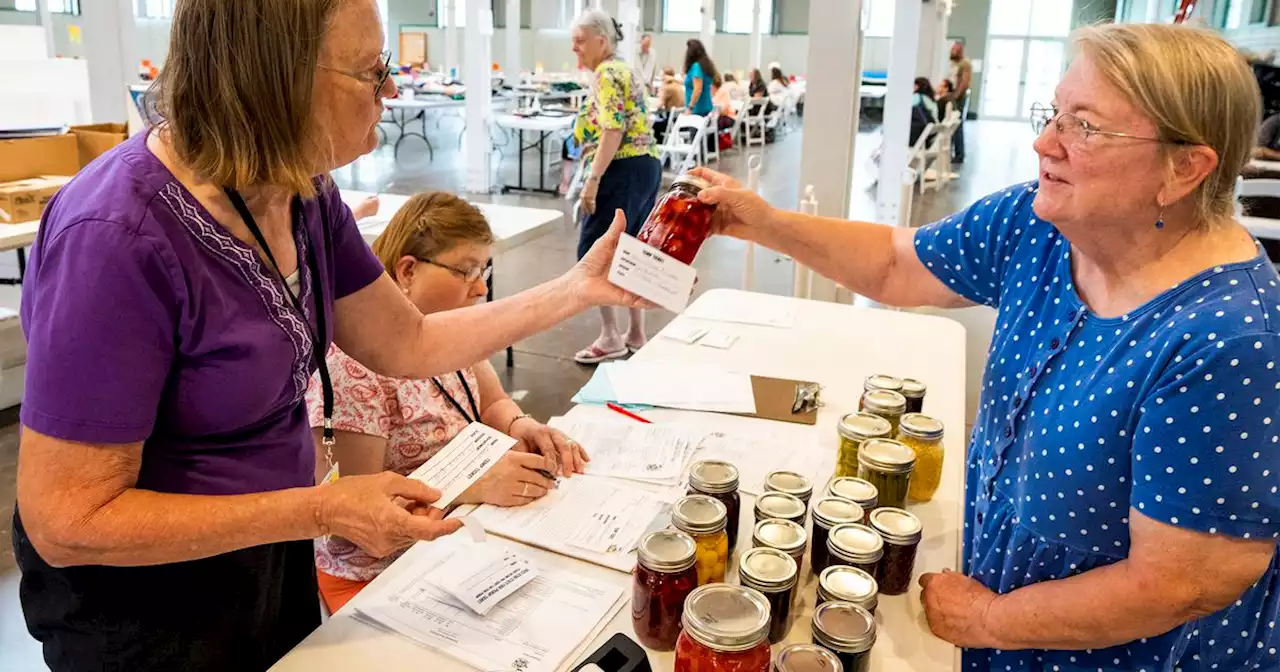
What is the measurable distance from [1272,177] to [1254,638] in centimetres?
507

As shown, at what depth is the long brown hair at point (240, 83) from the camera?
1046 mm

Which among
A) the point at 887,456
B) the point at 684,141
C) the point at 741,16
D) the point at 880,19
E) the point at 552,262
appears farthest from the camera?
the point at 741,16

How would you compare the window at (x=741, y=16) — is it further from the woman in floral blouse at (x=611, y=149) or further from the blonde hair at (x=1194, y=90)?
the blonde hair at (x=1194, y=90)

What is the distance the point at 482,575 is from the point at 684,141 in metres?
10.8

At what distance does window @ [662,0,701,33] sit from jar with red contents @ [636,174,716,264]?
66.8 feet

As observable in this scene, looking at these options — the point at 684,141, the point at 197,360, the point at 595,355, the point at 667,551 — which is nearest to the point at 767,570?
the point at 667,551

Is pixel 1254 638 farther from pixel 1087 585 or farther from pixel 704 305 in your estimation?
pixel 704 305

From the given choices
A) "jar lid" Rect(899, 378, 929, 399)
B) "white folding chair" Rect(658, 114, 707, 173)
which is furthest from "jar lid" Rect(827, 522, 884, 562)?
"white folding chair" Rect(658, 114, 707, 173)

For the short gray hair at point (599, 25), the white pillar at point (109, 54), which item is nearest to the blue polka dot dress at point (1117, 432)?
the short gray hair at point (599, 25)

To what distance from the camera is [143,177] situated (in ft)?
3.37

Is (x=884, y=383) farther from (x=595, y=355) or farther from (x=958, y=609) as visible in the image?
(x=595, y=355)

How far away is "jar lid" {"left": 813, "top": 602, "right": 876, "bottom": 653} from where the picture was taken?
1014 mm

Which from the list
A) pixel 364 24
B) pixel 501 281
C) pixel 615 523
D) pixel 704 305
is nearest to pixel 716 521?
pixel 615 523

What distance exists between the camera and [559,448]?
1665 mm
